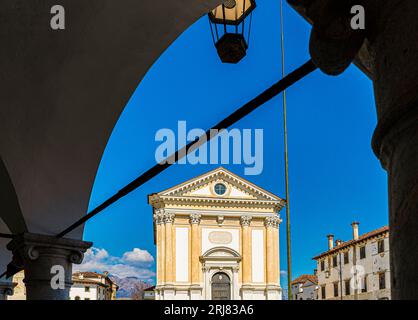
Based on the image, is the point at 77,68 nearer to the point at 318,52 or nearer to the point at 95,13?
the point at 95,13

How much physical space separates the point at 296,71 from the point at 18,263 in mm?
4419

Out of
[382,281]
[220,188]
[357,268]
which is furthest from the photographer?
[357,268]

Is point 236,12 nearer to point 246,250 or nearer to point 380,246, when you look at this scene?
point 246,250

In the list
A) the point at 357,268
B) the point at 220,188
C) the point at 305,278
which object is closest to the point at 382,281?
the point at 357,268

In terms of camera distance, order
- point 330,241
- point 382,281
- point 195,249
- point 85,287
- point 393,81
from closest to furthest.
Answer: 1. point 393,81
2. point 195,249
3. point 382,281
4. point 330,241
5. point 85,287

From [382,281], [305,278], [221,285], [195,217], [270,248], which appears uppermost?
[195,217]

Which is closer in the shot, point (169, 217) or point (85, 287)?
point (169, 217)

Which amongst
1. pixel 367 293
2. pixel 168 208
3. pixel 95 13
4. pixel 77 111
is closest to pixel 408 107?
pixel 95 13

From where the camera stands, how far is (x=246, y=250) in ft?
138

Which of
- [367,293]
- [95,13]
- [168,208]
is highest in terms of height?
[168,208]

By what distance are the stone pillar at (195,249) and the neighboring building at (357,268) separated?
12.5 m

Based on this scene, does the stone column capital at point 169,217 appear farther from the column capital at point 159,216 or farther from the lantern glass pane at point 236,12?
the lantern glass pane at point 236,12

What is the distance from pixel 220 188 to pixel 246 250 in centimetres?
553
